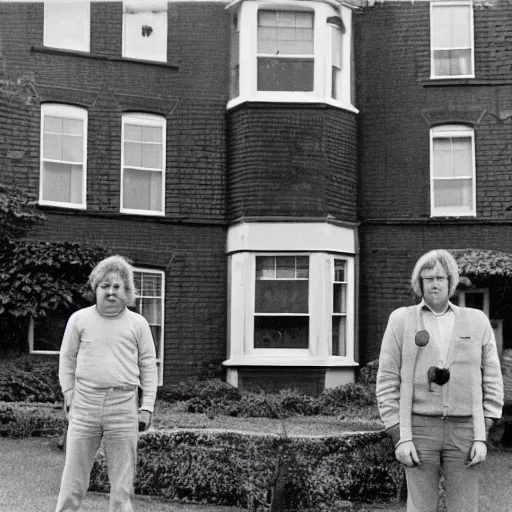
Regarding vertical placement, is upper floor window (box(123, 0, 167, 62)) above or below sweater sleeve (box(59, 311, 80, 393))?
above

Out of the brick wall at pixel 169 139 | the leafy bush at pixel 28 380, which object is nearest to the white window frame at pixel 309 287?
the brick wall at pixel 169 139

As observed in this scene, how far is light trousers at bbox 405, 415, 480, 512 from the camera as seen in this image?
503 cm

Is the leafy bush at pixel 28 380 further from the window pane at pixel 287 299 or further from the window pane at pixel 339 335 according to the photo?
the window pane at pixel 339 335

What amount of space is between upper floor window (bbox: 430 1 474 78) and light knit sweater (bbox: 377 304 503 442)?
13.7 meters

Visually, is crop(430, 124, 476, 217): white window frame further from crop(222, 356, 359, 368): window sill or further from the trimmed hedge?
the trimmed hedge

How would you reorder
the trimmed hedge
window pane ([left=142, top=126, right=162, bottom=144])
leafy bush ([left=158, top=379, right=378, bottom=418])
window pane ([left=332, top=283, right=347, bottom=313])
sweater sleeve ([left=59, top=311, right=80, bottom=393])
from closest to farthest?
sweater sleeve ([left=59, top=311, right=80, bottom=393]), the trimmed hedge, leafy bush ([left=158, top=379, right=378, bottom=418]), window pane ([left=332, top=283, right=347, bottom=313]), window pane ([left=142, top=126, right=162, bottom=144])

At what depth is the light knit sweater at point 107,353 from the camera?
5.74m

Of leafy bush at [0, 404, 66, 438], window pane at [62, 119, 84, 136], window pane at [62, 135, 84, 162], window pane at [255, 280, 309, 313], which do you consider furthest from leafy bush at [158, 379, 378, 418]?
window pane at [62, 119, 84, 136]

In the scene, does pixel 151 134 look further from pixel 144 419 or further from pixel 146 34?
pixel 144 419

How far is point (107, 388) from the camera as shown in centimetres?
573

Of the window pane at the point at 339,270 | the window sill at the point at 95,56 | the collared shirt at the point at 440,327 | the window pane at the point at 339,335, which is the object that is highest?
the window sill at the point at 95,56

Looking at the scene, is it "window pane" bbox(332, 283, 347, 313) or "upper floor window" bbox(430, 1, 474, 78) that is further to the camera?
"upper floor window" bbox(430, 1, 474, 78)

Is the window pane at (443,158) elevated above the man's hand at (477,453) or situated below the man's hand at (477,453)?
above

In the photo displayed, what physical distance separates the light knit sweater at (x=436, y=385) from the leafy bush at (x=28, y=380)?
387 inches
